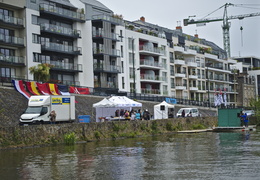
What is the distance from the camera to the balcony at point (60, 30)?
66312 mm

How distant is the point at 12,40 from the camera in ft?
203

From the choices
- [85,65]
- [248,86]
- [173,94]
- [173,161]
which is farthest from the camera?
[248,86]

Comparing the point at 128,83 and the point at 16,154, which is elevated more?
the point at 128,83

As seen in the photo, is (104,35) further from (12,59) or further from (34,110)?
(34,110)

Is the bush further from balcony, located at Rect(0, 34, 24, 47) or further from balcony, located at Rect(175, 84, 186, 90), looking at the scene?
balcony, located at Rect(175, 84, 186, 90)

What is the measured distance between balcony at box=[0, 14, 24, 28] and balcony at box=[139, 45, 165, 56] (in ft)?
102

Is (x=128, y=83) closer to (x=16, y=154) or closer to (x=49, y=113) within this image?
(x=49, y=113)

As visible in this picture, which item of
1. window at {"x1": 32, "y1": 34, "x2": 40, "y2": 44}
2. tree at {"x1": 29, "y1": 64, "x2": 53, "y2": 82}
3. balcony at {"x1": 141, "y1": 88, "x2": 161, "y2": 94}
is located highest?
window at {"x1": 32, "y1": 34, "x2": 40, "y2": 44}

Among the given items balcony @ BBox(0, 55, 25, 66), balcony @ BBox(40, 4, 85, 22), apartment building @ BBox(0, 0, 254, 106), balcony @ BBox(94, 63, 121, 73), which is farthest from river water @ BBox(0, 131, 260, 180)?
balcony @ BBox(94, 63, 121, 73)

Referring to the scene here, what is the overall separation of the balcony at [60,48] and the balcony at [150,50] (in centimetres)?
1898

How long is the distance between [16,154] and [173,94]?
73.6 m

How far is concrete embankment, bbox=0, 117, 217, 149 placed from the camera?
32062mm

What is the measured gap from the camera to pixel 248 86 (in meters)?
138

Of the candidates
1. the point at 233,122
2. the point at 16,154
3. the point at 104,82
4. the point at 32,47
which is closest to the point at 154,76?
the point at 104,82
